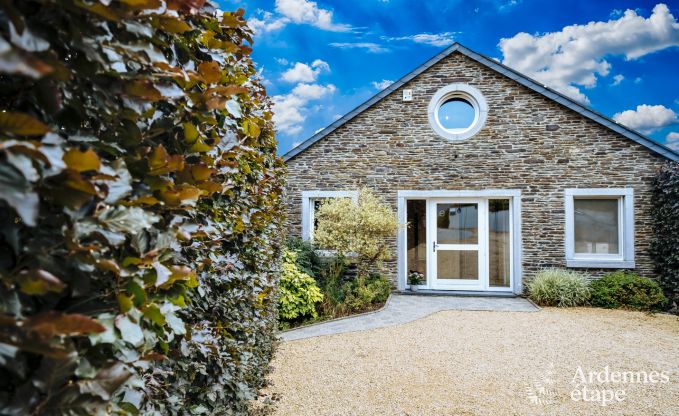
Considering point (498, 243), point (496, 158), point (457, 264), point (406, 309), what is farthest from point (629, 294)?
point (406, 309)

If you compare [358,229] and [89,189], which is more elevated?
Answer: [89,189]

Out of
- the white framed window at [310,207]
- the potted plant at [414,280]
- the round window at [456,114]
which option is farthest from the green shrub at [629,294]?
the white framed window at [310,207]

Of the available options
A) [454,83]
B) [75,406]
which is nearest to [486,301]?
[454,83]

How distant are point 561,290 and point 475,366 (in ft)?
16.3

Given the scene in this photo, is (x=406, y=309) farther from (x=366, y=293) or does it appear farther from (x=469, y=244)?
(x=469, y=244)

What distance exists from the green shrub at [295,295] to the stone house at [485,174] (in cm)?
254

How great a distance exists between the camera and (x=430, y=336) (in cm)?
605

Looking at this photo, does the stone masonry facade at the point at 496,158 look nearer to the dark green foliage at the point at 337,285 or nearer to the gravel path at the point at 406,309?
the dark green foliage at the point at 337,285

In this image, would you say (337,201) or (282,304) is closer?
(282,304)

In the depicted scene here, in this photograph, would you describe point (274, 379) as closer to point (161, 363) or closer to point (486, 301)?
point (161, 363)

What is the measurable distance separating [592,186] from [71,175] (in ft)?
35.1

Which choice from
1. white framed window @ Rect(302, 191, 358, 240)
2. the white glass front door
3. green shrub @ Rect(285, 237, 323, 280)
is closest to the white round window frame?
the white glass front door

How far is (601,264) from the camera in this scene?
896 centimetres

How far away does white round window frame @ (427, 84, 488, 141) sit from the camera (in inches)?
377
